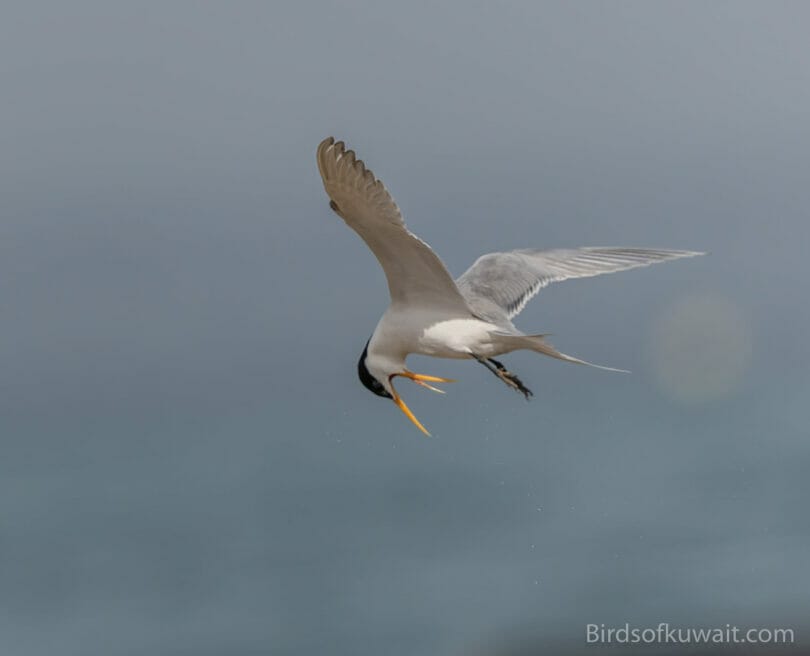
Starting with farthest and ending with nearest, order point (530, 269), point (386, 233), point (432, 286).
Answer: point (530, 269)
point (432, 286)
point (386, 233)

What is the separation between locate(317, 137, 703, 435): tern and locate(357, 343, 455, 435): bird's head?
1cm

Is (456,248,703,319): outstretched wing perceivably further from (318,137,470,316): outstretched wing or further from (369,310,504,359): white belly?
(318,137,470,316): outstretched wing

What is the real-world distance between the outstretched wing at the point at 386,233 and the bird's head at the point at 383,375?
3.13ft

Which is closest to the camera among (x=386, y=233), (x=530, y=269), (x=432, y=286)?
(x=386, y=233)

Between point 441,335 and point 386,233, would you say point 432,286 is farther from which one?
point 386,233

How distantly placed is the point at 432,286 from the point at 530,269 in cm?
327

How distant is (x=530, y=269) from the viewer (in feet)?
62.0

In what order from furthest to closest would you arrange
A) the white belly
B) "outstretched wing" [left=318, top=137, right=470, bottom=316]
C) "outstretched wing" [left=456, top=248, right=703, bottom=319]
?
"outstretched wing" [left=456, top=248, right=703, bottom=319]
the white belly
"outstretched wing" [left=318, top=137, right=470, bottom=316]

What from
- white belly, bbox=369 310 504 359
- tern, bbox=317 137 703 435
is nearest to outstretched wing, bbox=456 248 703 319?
tern, bbox=317 137 703 435

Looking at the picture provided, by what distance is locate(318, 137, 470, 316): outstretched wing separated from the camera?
13.9 meters

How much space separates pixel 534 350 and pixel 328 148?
3.60 meters

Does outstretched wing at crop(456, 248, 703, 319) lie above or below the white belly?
above

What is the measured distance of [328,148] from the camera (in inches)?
541

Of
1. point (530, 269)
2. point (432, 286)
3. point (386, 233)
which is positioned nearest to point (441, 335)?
point (432, 286)
